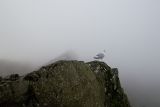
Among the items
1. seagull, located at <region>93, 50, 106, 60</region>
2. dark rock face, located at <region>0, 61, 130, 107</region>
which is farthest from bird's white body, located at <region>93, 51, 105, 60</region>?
dark rock face, located at <region>0, 61, 130, 107</region>

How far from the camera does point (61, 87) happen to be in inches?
51.5

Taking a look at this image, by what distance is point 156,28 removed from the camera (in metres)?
1.75

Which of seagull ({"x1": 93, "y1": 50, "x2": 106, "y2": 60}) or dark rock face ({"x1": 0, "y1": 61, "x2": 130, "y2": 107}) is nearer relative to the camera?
dark rock face ({"x1": 0, "y1": 61, "x2": 130, "y2": 107})

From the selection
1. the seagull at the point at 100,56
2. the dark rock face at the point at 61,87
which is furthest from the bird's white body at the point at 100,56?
the dark rock face at the point at 61,87

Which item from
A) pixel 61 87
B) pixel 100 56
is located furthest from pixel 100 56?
pixel 61 87

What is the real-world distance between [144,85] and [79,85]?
755mm

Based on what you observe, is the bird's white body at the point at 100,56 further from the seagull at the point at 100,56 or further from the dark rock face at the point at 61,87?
the dark rock face at the point at 61,87

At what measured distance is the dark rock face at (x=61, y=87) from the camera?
3.97 feet

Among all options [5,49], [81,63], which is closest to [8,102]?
[5,49]

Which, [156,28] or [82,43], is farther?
[156,28]

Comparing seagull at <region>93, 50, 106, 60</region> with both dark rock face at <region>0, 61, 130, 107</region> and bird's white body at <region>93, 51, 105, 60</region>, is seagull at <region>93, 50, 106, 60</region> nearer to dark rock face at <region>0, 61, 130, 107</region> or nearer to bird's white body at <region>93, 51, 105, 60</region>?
bird's white body at <region>93, 51, 105, 60</region>

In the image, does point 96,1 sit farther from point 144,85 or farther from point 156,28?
point 144,85

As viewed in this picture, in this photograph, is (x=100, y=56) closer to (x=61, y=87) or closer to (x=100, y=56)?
(x=100, y=56)

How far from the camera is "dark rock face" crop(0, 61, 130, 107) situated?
1.21 metres
